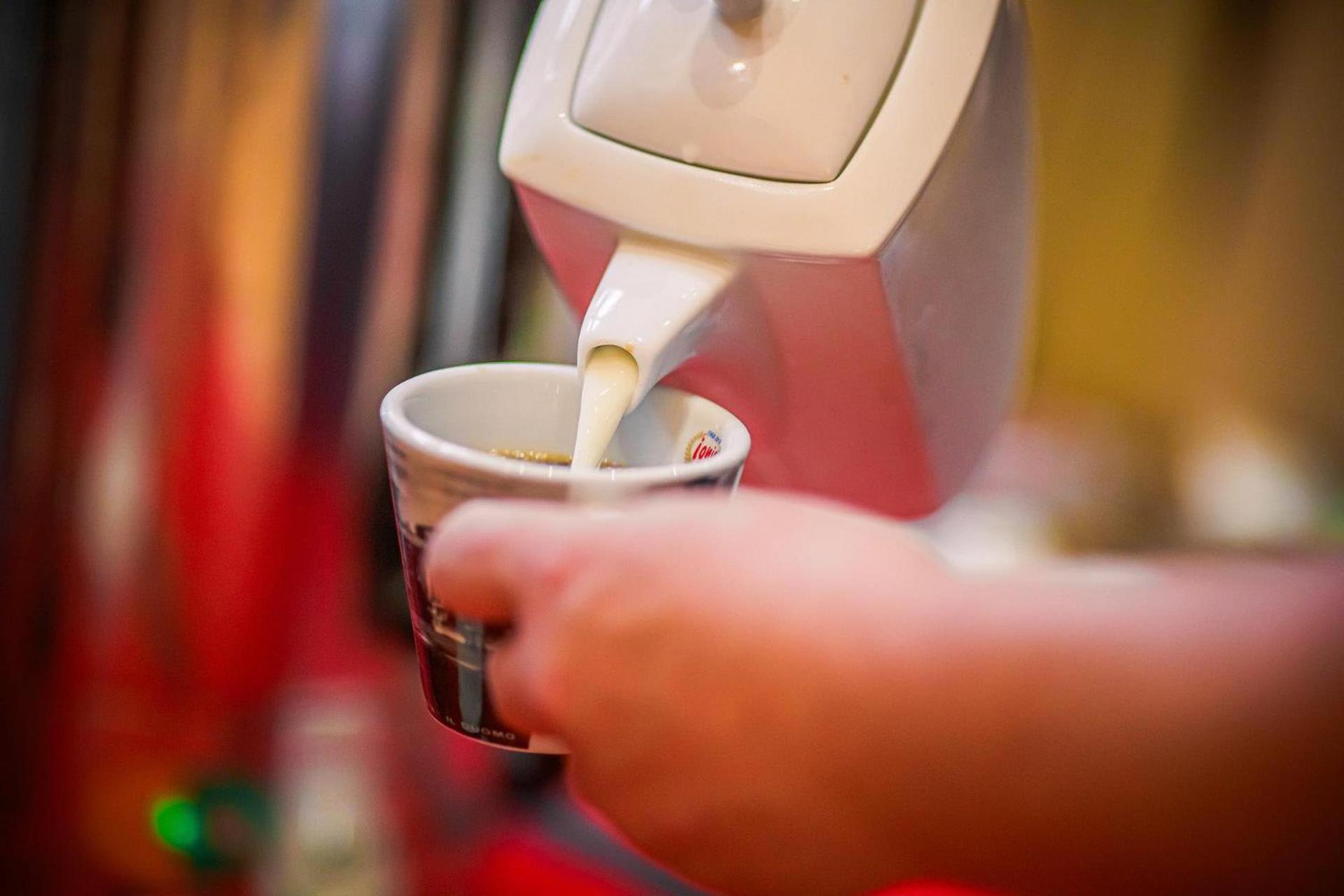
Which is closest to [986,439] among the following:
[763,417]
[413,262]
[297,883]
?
[763,417]

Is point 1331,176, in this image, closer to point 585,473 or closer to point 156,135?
point 585,473

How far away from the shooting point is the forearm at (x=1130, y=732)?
249 millimetres

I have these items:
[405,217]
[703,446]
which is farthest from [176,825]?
[703,446]

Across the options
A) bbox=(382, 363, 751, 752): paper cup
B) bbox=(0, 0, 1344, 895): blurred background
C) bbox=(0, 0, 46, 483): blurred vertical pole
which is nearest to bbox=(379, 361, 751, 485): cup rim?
Answer: bbox=(382, 363, 751, 752): paper cup

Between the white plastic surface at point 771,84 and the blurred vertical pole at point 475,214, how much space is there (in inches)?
13.4

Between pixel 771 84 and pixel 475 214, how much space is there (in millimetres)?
370

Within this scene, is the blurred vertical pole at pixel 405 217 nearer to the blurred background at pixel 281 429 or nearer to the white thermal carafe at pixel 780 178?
the blurred background at pixel 281 429

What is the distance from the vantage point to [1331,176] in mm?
552

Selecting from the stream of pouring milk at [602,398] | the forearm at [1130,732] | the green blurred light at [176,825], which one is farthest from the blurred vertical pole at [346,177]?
the forearm at [1130,732]

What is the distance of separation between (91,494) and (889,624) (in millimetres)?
647

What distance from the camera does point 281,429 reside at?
734mm

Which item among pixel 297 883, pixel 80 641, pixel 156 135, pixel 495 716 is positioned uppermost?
pixel 156 135

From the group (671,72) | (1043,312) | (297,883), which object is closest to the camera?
(671,72)

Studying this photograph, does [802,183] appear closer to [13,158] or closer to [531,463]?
[531,463]
